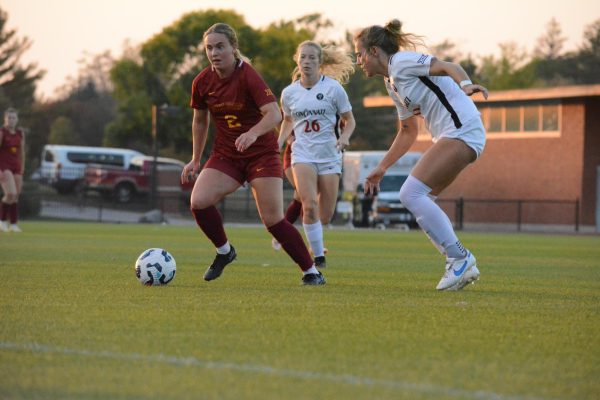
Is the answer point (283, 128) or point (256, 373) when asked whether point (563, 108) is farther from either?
point (256, 373)

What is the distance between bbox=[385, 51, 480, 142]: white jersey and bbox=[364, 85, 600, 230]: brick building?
3339cm

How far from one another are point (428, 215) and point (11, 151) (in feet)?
47.6

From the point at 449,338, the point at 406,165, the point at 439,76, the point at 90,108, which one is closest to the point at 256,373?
the point at 449,338

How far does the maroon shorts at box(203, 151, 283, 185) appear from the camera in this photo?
993 centimetres

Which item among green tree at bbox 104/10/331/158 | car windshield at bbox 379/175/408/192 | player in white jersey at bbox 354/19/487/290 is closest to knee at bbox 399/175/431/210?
player in white jersey at bbox 354/19/487/290

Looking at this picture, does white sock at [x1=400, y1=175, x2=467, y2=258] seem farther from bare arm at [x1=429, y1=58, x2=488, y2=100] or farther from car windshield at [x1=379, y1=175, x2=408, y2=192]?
car windshield at [x1=379, y1=175, x2=408, y2=192]

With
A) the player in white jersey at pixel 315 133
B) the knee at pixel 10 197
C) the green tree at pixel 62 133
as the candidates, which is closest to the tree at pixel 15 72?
the green tree at pixel 62 133

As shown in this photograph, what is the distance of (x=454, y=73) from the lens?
8.95 m

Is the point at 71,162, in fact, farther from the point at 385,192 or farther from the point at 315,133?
the point at 315,133

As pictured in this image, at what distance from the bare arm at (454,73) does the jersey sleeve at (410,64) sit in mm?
58

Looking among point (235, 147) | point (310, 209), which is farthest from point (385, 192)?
point (235, 147)

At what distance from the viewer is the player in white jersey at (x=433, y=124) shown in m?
9.49

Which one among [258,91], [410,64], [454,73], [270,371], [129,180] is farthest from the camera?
[129,180]

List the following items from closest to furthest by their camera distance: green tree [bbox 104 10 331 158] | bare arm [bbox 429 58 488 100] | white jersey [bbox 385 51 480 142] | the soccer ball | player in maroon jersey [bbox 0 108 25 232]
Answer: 1. bare arm [bbox 429 58 488 100]
2. white jersey [bbox 385 51 480 142]
3. the soccer ball
4. player in maroon jersey [bbox 0 108 25 232]
5. green tree [bbox 104 10 331 158]
